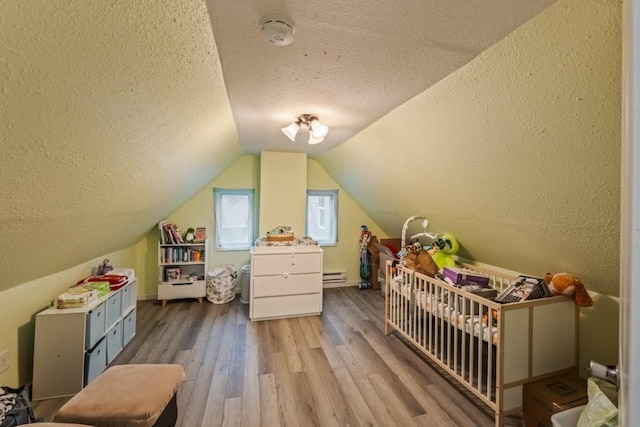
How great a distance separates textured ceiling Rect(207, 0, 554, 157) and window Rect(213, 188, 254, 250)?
2.33m

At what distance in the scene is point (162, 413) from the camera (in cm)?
137

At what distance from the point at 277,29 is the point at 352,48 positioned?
1.16ft

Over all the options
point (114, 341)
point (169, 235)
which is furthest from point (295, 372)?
point (169, 235)

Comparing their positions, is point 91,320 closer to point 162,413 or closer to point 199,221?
point 162,413

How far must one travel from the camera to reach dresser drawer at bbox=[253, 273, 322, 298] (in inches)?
125

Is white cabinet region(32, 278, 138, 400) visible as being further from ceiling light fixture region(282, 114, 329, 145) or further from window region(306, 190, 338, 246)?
window region(306, 190, 338, 246)

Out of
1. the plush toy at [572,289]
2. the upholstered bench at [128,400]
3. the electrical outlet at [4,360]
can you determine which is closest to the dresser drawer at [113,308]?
the electrical outlet at [4,360]

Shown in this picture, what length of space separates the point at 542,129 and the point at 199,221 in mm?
3937

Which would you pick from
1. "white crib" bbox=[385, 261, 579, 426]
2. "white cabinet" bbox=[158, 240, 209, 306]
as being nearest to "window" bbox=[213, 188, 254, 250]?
"white cabinet" bbox=[158, 240, 209, 306]

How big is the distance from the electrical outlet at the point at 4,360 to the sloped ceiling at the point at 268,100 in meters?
0.44

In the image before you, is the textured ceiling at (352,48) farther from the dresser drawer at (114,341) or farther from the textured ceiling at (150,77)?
the dresser drawer at (114,341)

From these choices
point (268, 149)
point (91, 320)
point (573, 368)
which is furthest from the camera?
point (268, 149)

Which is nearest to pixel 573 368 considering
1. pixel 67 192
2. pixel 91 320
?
pixel 67 192

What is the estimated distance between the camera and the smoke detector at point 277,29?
105 centimetres
